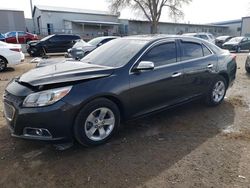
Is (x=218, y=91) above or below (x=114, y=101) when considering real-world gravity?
below

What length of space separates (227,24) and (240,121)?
63925 millimetres

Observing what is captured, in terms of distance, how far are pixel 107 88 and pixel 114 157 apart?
0.97 m

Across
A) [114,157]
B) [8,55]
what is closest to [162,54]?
[114,157]

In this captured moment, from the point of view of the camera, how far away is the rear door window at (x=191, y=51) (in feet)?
14.9

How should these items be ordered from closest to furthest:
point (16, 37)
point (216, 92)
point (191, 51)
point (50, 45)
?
1. point (191, 51)
2. point (216, 92)
3. point (50, 45)
4. point (16, 37)

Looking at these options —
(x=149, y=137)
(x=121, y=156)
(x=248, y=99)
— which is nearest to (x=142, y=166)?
(x=121, y=156)

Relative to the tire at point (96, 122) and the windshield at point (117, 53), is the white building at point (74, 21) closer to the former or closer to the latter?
the windshield at point (117, 53)

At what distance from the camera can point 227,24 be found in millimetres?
60656

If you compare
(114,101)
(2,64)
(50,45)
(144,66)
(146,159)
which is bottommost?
(146,159)

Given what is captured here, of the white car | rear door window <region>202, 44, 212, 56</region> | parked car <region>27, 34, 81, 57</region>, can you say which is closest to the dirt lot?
rear door window <region>202, 44, 212, 56</region>

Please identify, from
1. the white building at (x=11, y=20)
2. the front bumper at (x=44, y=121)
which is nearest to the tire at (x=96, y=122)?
the front bumper at (x=44, y=121)

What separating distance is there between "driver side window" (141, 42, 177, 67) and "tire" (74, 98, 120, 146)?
1.04 meters

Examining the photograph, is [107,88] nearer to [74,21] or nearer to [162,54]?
[162,54]

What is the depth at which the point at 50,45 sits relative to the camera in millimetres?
18219
